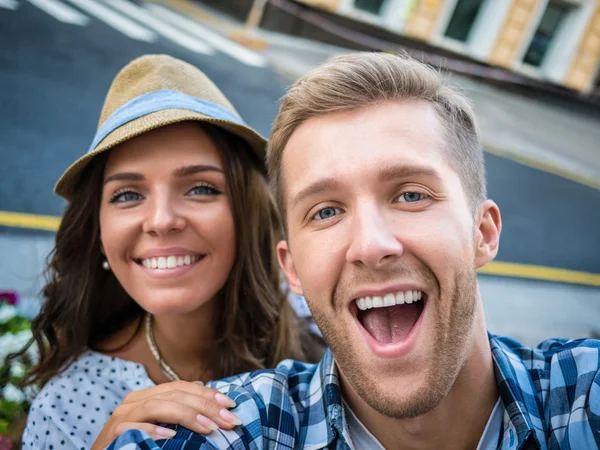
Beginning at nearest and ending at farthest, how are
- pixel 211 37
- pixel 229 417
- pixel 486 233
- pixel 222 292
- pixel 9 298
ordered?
pixel 229 417, pixel 486 233, pixel 222 292, pixel 9 298, pixel 211 37

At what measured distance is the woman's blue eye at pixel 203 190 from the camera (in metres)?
2.35

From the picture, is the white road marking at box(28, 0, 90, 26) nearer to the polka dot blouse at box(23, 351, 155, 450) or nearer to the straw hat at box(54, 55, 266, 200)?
the straw hat at box(54, 55, 266, 200)

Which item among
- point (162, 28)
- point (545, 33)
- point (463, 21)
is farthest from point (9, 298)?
point (545, 33)

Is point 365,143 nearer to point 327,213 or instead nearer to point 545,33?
point 327,213

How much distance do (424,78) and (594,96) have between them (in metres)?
10.5

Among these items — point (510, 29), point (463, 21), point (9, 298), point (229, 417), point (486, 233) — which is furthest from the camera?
point (463, 21)

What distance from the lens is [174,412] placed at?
62.2 inches

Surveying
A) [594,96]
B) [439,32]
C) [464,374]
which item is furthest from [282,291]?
[594,96]

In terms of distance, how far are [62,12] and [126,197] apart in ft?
24.6

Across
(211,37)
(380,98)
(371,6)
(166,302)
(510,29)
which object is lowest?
(166,302)

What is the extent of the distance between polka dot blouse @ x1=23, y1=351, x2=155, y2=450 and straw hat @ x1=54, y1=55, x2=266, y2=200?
0.80 meters

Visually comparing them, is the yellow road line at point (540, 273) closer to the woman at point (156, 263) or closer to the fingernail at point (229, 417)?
the woman at point (156, 263)

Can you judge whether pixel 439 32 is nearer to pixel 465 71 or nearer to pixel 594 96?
pixel 465 71

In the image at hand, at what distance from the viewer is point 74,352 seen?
2566 mm
